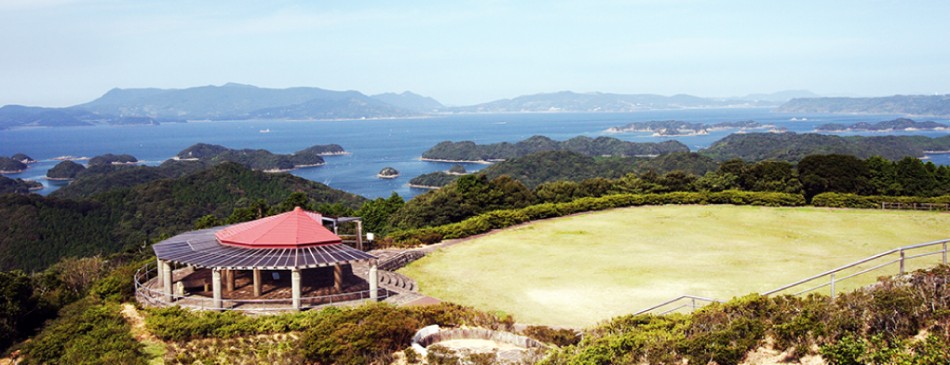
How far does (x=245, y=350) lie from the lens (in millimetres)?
12961

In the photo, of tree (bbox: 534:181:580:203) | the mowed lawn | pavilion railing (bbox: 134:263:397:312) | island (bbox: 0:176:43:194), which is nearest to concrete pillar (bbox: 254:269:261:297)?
pavilion railing (bbox: 134:263:397:312)

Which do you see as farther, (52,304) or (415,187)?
(415,187)

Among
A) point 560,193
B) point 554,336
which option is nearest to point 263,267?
point 554,336

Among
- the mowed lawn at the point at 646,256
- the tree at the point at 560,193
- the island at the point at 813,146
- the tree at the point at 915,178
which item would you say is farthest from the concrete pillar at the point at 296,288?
the island at the point at 813,146

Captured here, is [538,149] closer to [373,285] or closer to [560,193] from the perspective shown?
[560,193]

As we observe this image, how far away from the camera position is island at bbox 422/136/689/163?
16112 cm

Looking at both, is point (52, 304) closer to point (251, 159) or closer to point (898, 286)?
point (898, 286)

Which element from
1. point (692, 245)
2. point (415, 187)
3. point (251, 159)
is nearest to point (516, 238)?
point (692, 245)

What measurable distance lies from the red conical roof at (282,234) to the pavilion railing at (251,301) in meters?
1.68

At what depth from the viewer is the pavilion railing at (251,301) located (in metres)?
15.6

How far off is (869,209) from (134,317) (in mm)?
32499

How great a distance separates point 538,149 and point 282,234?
151257mm

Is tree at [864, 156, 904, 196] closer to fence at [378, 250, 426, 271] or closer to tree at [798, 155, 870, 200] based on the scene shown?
tree at [798, 155, 870, 200]

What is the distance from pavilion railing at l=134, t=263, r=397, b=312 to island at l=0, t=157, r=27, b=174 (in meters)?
173
